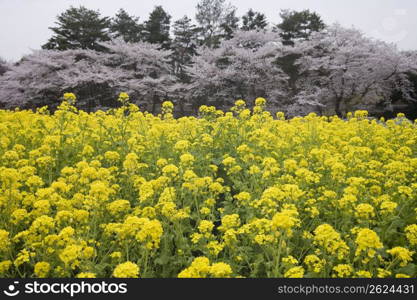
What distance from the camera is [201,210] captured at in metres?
3.41

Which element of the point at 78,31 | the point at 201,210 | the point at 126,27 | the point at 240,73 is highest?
the point at 126,27

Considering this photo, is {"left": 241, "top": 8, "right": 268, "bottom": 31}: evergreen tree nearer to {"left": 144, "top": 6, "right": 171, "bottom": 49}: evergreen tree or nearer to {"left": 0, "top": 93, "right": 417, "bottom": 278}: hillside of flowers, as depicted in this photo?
{"left": 144, "top": 6, "right": 171, "bottom": 49}: evergreen tree

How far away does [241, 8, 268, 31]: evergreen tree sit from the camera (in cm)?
3084

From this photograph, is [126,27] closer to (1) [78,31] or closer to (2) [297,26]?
(1) [78,31]

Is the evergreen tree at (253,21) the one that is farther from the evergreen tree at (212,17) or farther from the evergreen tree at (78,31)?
the evergreen tree at (78,31)

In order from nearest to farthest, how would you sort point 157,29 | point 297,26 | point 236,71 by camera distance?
1. point 236,71
2. point 297,26
3. point 157,29

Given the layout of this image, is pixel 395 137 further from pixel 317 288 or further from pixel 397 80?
pixel 397 80

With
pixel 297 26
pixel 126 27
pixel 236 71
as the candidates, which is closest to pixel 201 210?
pixel 236 71

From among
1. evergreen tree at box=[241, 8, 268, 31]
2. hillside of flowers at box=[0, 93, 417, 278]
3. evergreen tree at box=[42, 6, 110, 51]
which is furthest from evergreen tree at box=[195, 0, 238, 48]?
hillside of flowers at box=[0, 93, 417, 278]

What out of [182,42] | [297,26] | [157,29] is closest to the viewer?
[297,26]

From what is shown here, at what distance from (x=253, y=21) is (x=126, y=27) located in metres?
11.3

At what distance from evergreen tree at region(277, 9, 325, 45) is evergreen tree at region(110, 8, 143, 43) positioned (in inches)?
479

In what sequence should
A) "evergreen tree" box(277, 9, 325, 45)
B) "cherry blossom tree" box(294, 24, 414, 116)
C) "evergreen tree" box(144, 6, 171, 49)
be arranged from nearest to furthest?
"cherry blossom tree" box(294, 24, 414, 116)
"evergreen tree" box(277, 9, 325, 45)
"evergreen tree" box(144, 6, 171, 49)

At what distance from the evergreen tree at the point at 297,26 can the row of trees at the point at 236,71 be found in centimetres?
8
